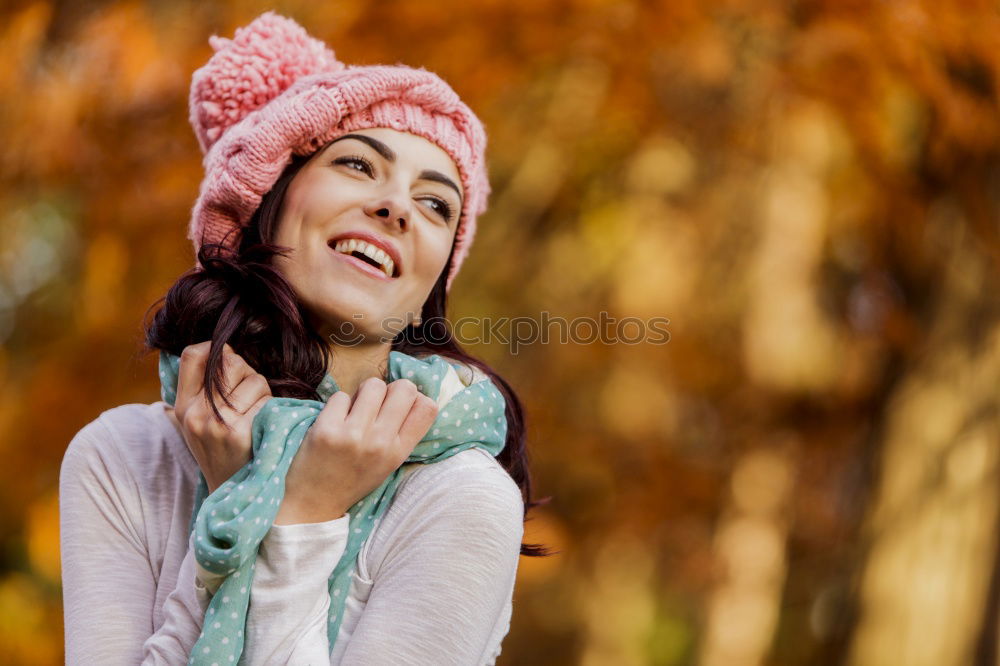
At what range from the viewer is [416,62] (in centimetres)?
381

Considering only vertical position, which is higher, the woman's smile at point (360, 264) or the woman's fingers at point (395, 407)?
the woman's smile at point (360, 264)

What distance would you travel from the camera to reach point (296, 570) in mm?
1513

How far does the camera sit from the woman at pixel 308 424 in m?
1.51

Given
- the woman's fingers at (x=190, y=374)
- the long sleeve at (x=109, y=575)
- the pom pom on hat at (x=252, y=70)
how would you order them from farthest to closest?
1. the pom pom on hat at (x=252, y=70)
2. the woman's fingers at (x=190, y=374)
3. the long sleeve at (x=109, y=575)

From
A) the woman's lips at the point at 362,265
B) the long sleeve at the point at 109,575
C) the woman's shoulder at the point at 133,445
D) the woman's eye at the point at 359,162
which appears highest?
the woman's eye at the point at 359,162

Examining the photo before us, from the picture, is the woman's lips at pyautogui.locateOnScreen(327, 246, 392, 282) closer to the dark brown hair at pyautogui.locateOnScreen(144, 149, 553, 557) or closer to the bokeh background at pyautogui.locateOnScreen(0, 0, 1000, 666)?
the dark brown hair at pyautogui.locateOnScreen(144, 149, 553, 557)

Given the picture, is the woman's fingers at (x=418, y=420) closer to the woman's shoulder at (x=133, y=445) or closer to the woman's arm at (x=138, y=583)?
the woman's arm at (x=138, y=583)

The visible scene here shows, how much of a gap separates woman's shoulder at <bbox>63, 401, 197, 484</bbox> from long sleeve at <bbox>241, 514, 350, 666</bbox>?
0.42m

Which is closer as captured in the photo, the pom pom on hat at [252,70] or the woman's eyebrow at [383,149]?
the woman's eyebrow at [383,149]

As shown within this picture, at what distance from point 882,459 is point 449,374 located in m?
3.79

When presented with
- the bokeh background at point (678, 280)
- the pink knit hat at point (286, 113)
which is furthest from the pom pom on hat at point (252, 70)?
the bokeh background at point (678, 280)

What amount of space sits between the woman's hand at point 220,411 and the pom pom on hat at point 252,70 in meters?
0.59

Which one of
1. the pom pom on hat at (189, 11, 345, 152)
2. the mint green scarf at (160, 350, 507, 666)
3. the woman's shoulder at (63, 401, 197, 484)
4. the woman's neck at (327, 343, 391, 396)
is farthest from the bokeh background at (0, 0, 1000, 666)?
the mint green scarf at (160, 350, 507, 666)

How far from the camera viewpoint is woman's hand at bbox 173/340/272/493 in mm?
1607
